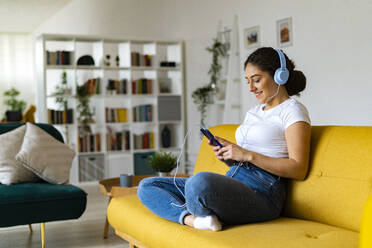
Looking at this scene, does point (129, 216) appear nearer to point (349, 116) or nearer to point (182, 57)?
point (349, 116)

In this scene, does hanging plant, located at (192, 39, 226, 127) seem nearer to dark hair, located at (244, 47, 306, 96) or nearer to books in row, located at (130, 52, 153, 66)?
books in row, located at (130, 52, 153, 66)

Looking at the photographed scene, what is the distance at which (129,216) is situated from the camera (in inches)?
95.3

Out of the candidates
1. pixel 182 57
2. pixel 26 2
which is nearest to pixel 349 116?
pixel 182 57

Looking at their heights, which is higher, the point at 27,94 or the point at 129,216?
the point at 27,94

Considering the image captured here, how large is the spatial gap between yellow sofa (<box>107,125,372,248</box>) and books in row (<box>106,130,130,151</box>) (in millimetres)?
4302

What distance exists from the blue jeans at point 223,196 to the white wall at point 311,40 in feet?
7.01

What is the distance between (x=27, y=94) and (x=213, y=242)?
1268 centimetres

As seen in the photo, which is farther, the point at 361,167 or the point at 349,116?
the point at 349,116

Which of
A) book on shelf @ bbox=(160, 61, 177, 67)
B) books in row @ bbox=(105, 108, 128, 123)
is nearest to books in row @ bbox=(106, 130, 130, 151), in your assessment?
books in row @ bbox=(105, 108, 128, 123)

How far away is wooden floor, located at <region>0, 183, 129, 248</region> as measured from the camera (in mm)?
3424

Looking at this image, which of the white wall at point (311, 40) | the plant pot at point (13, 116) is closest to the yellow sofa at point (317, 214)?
the white wall at point (311, 40)

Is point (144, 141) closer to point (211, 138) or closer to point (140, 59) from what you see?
point (140, 59)

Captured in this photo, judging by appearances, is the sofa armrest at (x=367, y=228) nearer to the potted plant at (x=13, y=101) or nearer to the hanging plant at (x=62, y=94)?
the hanging plant at (x=62, y=94)

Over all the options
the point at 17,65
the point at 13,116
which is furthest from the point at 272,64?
the point at 17,65
